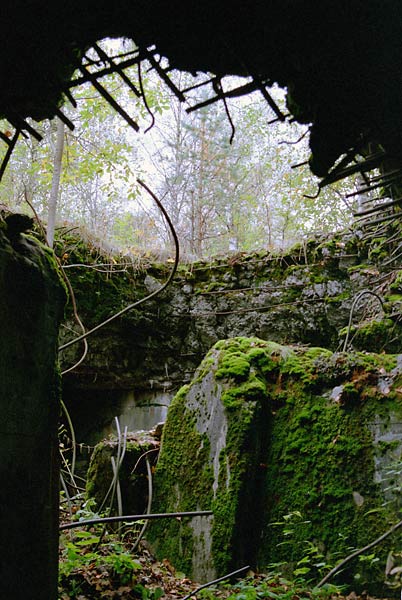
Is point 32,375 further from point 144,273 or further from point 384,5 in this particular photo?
point 144,273

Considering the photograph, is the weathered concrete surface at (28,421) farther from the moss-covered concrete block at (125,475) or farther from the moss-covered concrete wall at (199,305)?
the moss-covered concrete wall at (199,305)

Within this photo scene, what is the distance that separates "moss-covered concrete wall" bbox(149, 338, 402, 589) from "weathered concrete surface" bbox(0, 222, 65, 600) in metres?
2.04

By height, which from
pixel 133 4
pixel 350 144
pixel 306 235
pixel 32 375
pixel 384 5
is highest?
pixel 306 235

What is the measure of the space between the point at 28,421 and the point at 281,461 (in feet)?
8.39

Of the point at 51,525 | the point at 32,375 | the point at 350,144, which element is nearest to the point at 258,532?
the point at 51,525

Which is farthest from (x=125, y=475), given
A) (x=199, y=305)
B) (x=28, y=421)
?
(x=199, y=305)

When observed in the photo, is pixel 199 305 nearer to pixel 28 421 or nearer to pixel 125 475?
pixel 125 475

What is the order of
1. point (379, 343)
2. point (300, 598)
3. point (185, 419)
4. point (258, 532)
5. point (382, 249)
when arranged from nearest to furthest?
point (300, 598), point (258, 532), point (185, 419), point (379, 343), point (382, 249)

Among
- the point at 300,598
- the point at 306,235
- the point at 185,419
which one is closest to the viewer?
the point at 300,598

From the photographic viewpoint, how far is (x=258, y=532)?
363cm

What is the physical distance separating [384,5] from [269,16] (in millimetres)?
370

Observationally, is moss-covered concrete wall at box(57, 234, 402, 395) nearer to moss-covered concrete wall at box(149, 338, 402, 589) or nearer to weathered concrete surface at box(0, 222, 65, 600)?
moss-covered concrete wall at box(149, 338, 402, 589)

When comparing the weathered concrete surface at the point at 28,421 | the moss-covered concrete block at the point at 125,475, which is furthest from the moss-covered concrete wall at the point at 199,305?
the weathered concrete surface at the point at 28,421

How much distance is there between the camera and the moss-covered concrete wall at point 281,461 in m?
3.38
